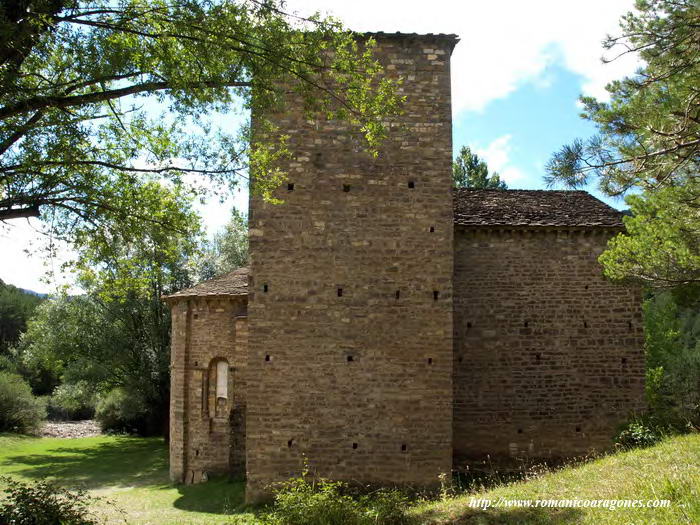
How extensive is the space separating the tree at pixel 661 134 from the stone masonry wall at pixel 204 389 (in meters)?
9.24

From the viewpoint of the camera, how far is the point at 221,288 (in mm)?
14148

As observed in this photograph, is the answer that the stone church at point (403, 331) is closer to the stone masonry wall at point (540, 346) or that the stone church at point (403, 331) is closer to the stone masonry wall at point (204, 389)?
the stone masonry wall at point (540, 346)

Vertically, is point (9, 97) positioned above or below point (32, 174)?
above

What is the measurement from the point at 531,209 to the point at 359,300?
5288mm

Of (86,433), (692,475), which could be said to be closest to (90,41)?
(692,475)

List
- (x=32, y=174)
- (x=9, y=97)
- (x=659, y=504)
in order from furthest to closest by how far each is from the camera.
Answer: (x=32, y=174), (x=9, y=97), (x=659, y=504)

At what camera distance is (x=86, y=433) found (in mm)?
29266

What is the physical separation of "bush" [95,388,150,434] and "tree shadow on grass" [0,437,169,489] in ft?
4.70

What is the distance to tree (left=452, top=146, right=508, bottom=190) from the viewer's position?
32.8m

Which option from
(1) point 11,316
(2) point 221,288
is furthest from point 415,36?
(1) point 11,316

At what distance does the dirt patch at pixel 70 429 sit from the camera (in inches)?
1123

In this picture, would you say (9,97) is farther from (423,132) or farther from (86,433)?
(86,433)

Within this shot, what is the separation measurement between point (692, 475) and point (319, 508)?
4.55 metres

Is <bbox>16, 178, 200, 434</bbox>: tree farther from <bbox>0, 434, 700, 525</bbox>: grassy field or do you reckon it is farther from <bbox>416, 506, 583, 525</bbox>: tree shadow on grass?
<bbox>416, 506, 583, 525</bbox>: tree shadow on grass
